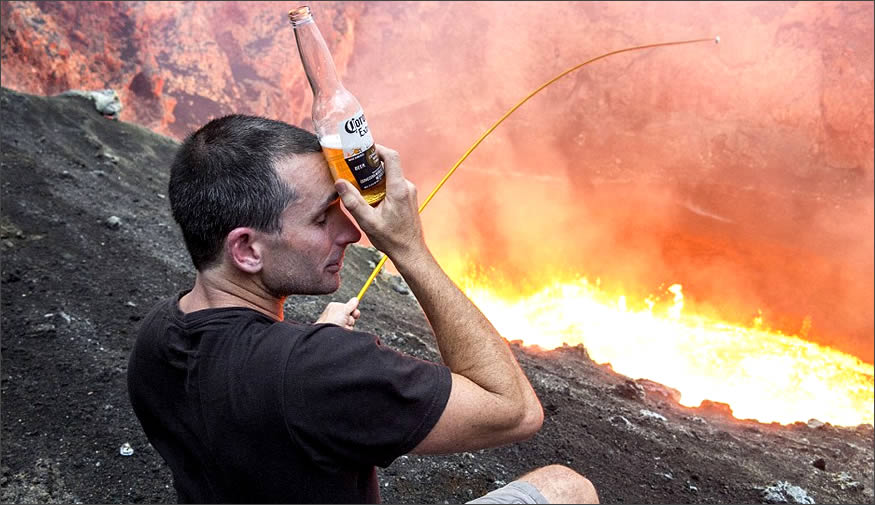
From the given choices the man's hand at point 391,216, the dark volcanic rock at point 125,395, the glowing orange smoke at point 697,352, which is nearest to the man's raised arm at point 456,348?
the man's hand at point 391,216

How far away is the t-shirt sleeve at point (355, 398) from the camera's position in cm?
164

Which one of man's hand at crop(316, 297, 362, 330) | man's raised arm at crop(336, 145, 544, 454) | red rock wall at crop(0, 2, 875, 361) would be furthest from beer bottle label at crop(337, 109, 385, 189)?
red rock wall at crop(0, 2, 875, 361)

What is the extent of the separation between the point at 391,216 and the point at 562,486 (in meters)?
1.01

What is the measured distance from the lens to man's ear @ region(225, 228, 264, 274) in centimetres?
197

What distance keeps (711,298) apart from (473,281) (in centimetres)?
613

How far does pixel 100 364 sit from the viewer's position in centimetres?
501

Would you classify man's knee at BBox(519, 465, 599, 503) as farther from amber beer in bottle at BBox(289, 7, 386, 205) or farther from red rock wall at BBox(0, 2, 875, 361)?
red rock wall at BBox(0, 2, 875, 361)

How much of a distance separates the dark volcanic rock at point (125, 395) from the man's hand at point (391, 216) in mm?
2700

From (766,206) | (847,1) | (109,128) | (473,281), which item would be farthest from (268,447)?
(847,1)

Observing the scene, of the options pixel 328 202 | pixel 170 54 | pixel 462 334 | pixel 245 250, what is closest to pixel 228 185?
pixel 245 250

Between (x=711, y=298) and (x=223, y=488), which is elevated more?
(x=223, y=488)

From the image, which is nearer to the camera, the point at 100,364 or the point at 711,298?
the point at 100,364

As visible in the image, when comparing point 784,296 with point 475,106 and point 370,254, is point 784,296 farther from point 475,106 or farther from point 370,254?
point 475,106

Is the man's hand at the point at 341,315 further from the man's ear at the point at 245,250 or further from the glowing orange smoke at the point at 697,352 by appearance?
the glowing orange smoke at the point at 697,352
